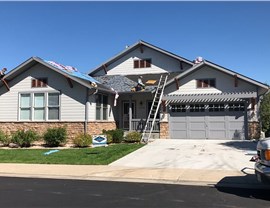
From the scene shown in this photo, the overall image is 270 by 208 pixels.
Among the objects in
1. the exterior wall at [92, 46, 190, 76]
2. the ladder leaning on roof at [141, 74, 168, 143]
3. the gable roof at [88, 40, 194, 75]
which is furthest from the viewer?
the exterior wall at [92, 46, 190, 76]

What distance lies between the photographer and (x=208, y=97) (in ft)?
71.2

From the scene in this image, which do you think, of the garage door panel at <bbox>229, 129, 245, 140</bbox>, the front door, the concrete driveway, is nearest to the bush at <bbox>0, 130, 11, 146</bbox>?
the front door

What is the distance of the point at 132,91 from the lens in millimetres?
23000

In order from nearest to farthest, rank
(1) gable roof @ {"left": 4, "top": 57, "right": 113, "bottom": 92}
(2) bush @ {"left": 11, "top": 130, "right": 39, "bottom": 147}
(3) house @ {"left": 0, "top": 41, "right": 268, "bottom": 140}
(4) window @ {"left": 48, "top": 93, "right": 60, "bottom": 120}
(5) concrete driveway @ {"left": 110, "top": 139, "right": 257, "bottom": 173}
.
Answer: (5) concrete driveway @ {"left": 110, "top": 139, "right": 257, "bottom": 173} < (2) bush @ {"left": 11, "top": 130, "right": 39, "bottom": 147} < (1) gable roof @ {"left": 4, "top": 57, "right": 113, "bottom": 92} < (3) house @ {"left": 0, "top": 41, "right": 268, "bottom": 140} < (4) window @ {"left": 48, "top": 93, "right": 60, "bottom": 120}

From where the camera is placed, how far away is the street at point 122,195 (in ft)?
23.9

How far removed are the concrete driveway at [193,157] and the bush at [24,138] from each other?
710 cm

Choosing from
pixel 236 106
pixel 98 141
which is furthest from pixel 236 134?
pixel 98 141

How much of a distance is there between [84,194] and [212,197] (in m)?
3.14

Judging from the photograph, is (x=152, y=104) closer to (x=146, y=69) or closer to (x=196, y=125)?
(x=196, y=125)

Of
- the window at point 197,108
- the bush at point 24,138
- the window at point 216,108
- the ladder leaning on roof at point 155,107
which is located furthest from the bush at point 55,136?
the window at point 216,108

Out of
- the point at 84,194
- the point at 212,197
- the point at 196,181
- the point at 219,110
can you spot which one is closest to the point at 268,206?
the point at 212,197

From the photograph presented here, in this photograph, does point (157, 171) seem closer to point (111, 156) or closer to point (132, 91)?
point (111, 156)

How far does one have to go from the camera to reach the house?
21.0 m

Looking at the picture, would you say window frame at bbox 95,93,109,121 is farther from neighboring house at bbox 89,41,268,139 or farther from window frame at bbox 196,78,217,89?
window frame at bbox 196,78,217,89
